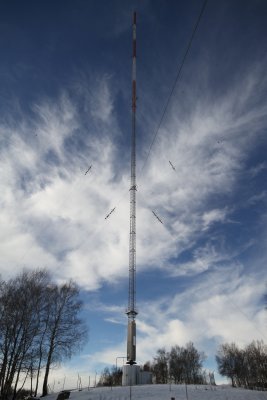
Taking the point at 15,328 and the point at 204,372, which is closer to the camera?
the point at 15,328

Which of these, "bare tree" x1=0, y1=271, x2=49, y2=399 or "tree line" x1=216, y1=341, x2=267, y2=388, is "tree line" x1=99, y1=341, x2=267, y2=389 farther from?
"bare tree" x1=0, y1=271, x2=49, y2=399

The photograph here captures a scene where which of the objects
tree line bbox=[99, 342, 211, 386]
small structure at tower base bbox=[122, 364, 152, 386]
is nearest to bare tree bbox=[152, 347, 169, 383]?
tree line bbox=[99, 342, 211, 386]

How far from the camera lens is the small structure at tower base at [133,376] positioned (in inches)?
1618

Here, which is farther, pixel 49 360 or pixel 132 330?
pixel 132 330

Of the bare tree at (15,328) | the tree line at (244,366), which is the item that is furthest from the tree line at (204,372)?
the bare tree at (15,328)

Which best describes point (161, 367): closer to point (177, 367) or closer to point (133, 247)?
point (177, 367)

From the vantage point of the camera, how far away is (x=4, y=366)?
31.1m

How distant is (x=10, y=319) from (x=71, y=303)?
38.8 feet

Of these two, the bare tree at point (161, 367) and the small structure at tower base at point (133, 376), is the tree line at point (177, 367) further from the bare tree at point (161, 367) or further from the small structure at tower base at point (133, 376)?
the small structure at tower base at point (133, 376)

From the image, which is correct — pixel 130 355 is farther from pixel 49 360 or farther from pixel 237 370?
pixel 237 370

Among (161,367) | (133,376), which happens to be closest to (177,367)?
(161,367)

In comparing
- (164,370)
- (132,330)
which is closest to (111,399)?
(132,330)

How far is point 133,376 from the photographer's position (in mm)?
41500

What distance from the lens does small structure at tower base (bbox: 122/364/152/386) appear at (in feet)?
135
